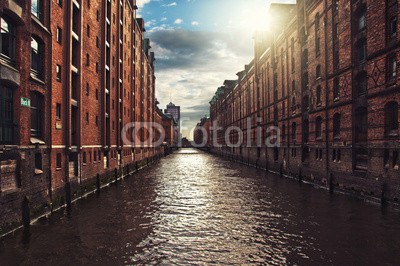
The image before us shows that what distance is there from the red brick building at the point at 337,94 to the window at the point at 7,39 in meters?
18.7

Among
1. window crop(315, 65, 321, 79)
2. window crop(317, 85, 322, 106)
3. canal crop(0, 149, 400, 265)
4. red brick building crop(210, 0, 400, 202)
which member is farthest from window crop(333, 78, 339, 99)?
canal crop(0, 149, 400, 265)

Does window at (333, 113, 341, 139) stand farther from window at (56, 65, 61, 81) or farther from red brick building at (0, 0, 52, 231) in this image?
red brick building at (0, 0, 52, 231)

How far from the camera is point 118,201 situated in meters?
19.8

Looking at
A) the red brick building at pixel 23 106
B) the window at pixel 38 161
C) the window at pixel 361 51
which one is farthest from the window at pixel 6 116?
the window at pixel 361 51

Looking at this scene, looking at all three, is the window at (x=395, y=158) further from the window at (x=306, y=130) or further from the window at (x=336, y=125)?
the window at (x=306, y=130)

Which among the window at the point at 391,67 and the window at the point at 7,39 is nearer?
the window at the point at 7,39

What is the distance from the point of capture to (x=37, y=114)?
1598cm

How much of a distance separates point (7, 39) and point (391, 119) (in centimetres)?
1955

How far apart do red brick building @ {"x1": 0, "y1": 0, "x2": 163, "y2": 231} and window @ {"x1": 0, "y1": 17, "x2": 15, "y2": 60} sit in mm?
41

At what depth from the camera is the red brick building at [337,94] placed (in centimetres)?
1747

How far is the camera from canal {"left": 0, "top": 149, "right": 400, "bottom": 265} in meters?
10.1

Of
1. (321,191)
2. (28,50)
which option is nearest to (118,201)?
(28,50)

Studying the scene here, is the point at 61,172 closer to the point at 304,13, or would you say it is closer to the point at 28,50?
the point at 28,50

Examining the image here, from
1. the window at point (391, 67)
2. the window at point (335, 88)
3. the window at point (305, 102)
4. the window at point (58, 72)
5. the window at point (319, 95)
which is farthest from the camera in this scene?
the window at point (305, 102)
